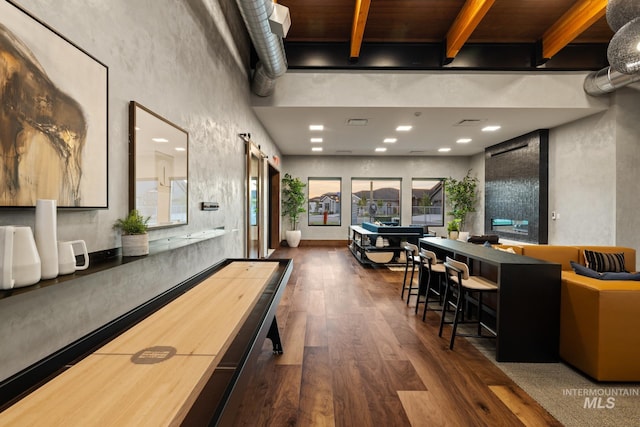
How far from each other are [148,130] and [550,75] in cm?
619

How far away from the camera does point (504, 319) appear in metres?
2.71

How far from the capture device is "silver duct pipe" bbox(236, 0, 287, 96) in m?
2.94

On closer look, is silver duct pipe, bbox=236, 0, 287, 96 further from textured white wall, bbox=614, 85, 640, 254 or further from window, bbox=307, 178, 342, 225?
window, bbox=307, 178, 342, 225

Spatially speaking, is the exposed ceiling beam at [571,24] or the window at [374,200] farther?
the window at [374,200]

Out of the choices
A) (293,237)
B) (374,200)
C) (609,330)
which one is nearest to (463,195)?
(374,200)

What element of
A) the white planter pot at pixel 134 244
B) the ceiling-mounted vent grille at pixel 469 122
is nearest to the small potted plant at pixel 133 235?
the white planter pot at pixel 134 244

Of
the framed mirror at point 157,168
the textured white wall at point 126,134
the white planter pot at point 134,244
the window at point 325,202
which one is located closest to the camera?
the textured white wall at point 126,134

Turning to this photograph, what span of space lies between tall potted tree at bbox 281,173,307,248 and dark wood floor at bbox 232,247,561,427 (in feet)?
20.5

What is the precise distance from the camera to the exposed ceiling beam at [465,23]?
380 centimetres

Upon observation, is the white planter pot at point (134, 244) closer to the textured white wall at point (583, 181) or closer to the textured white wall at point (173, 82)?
the textured white wall at point (173, 82)

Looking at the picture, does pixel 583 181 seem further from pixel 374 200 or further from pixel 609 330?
pixel 374 200

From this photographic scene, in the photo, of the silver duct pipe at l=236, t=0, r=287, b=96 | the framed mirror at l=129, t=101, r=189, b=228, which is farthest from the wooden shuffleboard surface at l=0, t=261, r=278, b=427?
the silver duct pipe at l=236, t=0, r=287, b=96

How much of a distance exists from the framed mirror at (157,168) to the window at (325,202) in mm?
8362

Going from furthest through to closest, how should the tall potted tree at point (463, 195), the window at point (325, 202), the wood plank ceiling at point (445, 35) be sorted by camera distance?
the window at point (325, 202) → the tall potted tree at point (463, 195) → the wood plank ceiling at point (445, 35)
